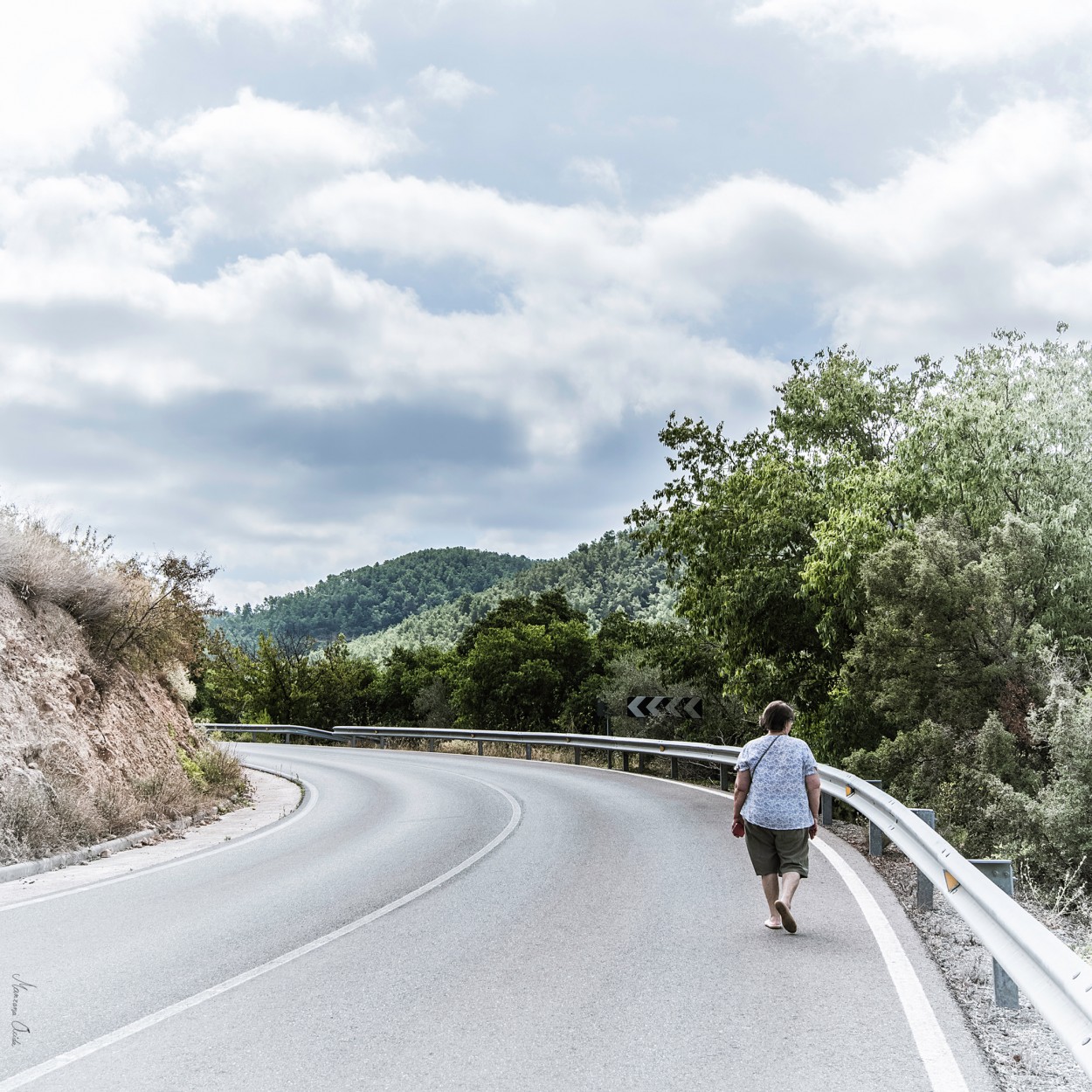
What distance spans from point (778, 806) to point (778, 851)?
32 cm

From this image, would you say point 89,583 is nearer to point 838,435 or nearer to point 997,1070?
point 997,1070

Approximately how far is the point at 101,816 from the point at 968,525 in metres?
15.3

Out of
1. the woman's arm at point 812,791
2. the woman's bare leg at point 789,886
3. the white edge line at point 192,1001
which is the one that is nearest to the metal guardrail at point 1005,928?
the woman's arm at point 812,791

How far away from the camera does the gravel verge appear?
15.3 feet

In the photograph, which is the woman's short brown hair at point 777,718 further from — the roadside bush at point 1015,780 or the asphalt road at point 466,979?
the roadside bush at point 1015,780

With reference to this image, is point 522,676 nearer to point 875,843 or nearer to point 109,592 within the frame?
point 109,592

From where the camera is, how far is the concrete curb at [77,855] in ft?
34.5

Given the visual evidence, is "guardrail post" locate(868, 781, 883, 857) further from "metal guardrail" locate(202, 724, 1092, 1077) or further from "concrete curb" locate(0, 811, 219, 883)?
"concrete curb" locate(0, 811, 219, 883)

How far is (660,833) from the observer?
43.5 ft

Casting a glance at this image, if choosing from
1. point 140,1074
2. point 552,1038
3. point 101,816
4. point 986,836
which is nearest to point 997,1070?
point 552,1038

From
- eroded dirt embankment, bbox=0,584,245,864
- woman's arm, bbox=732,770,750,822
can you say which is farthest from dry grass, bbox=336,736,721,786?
woman's arm, bbox=732,770,750,822

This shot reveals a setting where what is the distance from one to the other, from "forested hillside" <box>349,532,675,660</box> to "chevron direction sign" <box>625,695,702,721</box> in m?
75.6

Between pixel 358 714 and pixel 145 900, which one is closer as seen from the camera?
pixel 145 900

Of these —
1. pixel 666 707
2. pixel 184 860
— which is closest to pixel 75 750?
pixel 184 860
